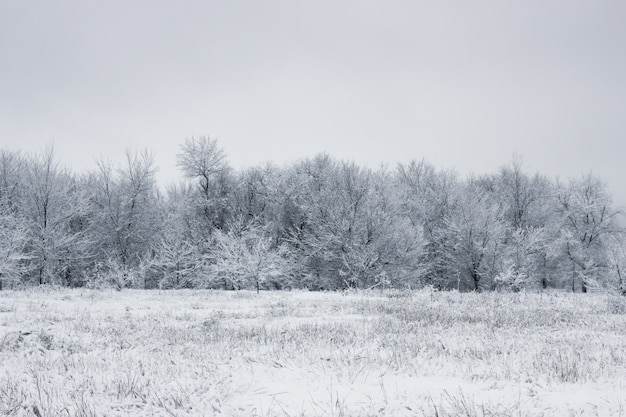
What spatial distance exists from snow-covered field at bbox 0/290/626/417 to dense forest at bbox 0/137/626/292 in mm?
21662

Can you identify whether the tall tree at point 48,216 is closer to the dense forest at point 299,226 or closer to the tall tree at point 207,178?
the dense forest at point 299,226

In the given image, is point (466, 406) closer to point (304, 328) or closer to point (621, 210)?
point (304, 328)

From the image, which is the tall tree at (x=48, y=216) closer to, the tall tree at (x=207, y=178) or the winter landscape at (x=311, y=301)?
the winter landscape at (x=311, y=301)

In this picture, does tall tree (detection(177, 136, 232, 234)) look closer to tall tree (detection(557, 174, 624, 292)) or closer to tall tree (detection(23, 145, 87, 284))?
tall tree (detection(23, 145, 87, 284))

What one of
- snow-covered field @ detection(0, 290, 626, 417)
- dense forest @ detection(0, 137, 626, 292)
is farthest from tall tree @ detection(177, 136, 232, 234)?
snow-covered field @ detection(0, 290, 626, 417)

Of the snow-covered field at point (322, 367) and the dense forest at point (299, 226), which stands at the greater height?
the dense forest at point (299, 226)

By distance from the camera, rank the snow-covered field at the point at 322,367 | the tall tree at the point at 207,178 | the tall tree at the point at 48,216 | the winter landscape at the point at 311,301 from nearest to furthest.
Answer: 1. the snow-covered field at the point at 322,367
2. the winter landscape at the point at 311,301
3. the tall tree at the point at 48,216
4. the tall tree at the point at 207,178

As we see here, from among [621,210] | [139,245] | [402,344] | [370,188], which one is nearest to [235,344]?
[402,344]

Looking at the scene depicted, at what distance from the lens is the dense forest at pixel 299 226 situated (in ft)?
116

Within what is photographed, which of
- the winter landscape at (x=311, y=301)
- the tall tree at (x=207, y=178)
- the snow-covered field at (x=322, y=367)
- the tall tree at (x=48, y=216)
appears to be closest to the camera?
the snow-covered field at (x=322, y=367)

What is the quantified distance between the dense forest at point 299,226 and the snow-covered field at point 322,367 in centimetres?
2166

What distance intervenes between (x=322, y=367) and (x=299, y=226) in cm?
3573

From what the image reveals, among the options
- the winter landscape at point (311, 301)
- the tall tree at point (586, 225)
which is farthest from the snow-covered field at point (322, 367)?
the tall tree at point (586, 225)

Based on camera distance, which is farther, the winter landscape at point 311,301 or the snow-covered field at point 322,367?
the winter landscape at point 311,301
